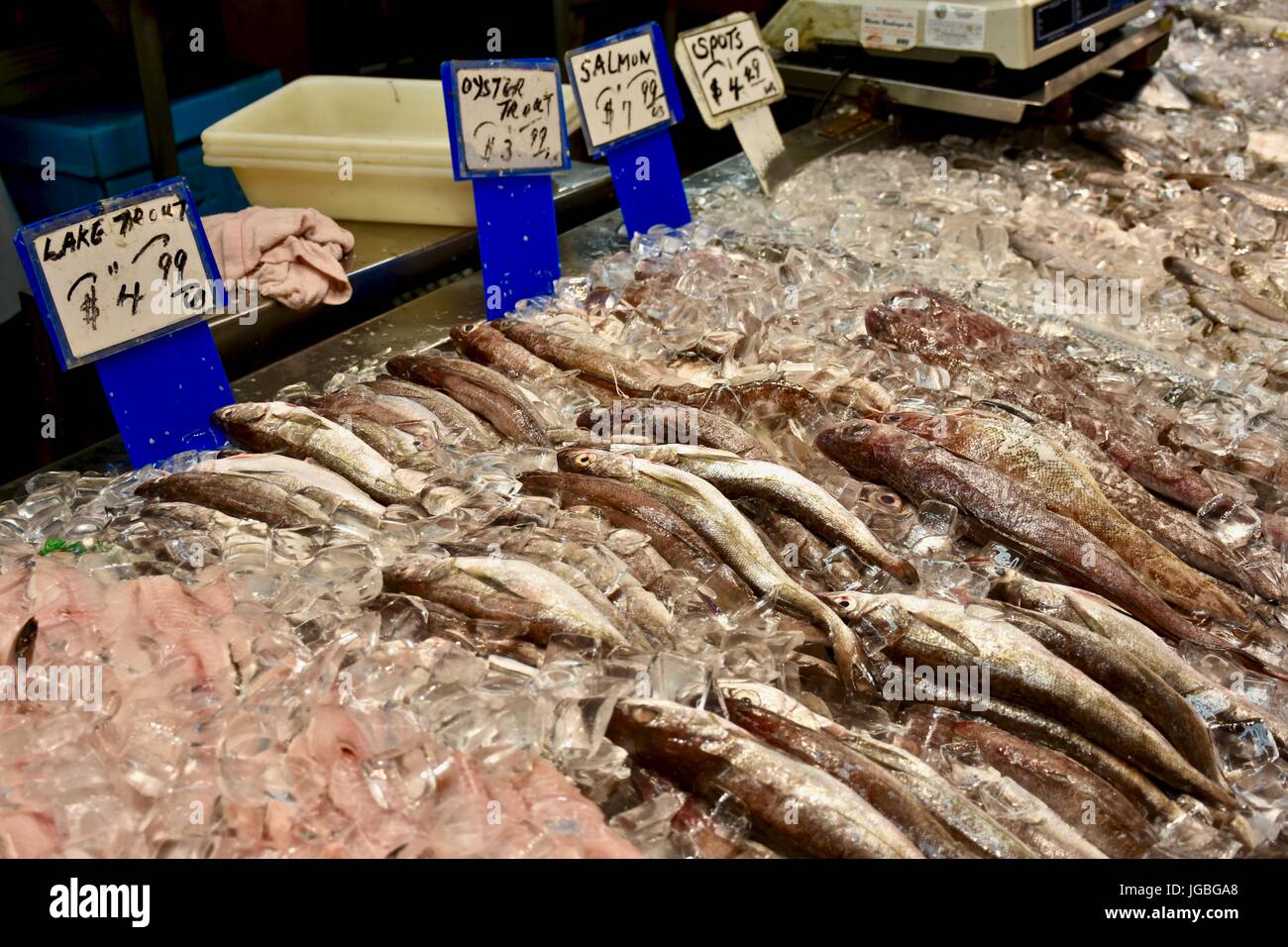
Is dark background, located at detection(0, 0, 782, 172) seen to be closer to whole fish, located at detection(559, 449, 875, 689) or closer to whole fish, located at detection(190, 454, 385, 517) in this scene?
whole fish, located at detection(190, 454, 385, 517)

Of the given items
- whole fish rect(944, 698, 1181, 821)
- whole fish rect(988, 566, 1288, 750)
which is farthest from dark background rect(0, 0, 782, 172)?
whole fish rect(944, 698, 1181, 821)

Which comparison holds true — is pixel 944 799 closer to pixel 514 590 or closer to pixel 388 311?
pixel 514 590

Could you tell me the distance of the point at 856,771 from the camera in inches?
69.6

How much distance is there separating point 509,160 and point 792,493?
5.83 ft

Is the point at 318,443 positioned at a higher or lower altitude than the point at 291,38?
lower

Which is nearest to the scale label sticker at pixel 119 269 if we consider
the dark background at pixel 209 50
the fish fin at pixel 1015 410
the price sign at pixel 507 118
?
the price sign at pixel 507 118

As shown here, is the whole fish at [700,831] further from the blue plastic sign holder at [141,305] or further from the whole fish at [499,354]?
the blue plastic sign holder at [141,305]

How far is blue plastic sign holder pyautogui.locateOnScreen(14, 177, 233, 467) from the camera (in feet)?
8.52

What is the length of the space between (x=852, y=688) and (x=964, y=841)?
417 mm

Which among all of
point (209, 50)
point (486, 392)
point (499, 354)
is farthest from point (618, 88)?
point (209, 50)

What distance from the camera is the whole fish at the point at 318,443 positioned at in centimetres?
260

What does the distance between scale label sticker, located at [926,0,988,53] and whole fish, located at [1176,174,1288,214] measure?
4.45ft
